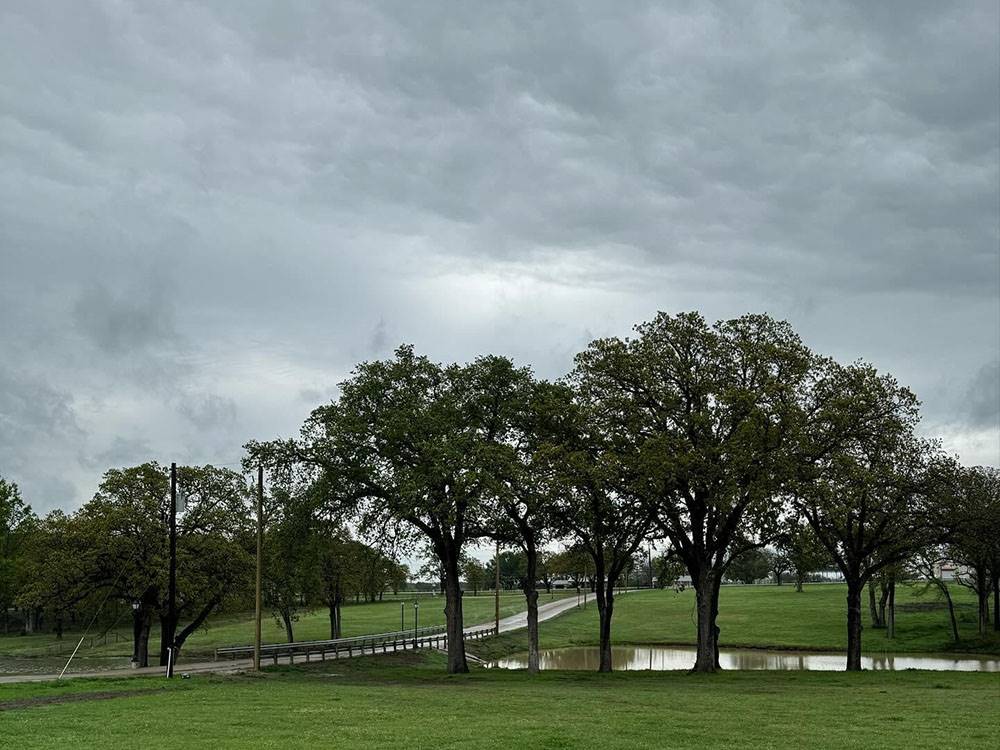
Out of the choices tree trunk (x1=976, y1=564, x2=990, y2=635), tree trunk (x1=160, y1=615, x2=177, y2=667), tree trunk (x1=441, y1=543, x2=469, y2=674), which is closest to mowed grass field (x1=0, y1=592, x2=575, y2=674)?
tree trunk (x1=160, y1=615, x2=177, y2=667)

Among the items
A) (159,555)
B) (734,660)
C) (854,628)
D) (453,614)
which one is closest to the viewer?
(854,628)

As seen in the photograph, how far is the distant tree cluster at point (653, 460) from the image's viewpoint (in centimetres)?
3666

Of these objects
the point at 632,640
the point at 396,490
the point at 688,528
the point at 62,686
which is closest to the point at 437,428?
the point at 396,490

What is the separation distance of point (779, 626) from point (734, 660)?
65.0ft

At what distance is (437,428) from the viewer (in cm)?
4044

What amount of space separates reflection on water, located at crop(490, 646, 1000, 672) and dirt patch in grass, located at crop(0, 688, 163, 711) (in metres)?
27.9

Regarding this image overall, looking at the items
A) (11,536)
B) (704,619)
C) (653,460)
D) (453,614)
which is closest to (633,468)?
(653,460)

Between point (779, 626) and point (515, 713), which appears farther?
point (779, 626)

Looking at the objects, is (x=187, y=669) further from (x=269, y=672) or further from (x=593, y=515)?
(x=593, y=515)

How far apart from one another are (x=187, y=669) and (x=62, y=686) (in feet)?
44.6

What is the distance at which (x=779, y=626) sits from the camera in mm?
78438

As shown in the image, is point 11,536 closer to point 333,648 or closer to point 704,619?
point 333,648

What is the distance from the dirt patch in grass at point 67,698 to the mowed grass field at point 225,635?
18826 mm

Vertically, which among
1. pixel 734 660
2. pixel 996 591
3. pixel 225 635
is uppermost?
pixel 996 591
